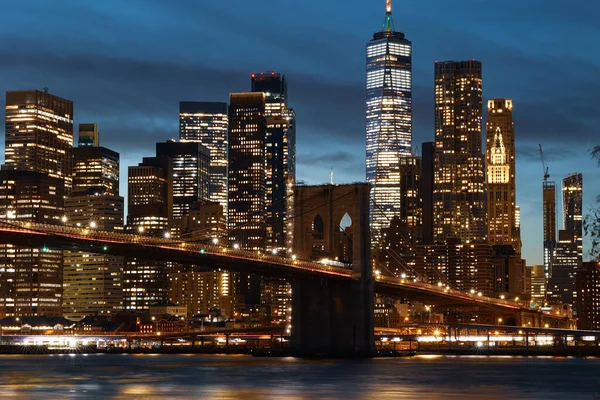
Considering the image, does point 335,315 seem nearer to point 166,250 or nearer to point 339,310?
point 339,310

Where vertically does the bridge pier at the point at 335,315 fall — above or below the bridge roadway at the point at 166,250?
below

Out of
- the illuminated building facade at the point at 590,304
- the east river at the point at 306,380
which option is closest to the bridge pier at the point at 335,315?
the east river at the point at 306,380

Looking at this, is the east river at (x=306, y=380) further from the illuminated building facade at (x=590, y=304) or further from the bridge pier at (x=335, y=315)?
the illuminated building facade at (x=590, y=304)

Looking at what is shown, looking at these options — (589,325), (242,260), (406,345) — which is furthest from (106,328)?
(242,260)

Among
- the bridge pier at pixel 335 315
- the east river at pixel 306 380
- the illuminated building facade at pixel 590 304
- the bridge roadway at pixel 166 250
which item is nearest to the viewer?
the east river at pixel 306 380

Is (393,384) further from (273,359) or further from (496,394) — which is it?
(273,359)

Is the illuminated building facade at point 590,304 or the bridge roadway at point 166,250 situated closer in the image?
the bridge roadway at point 166,250
